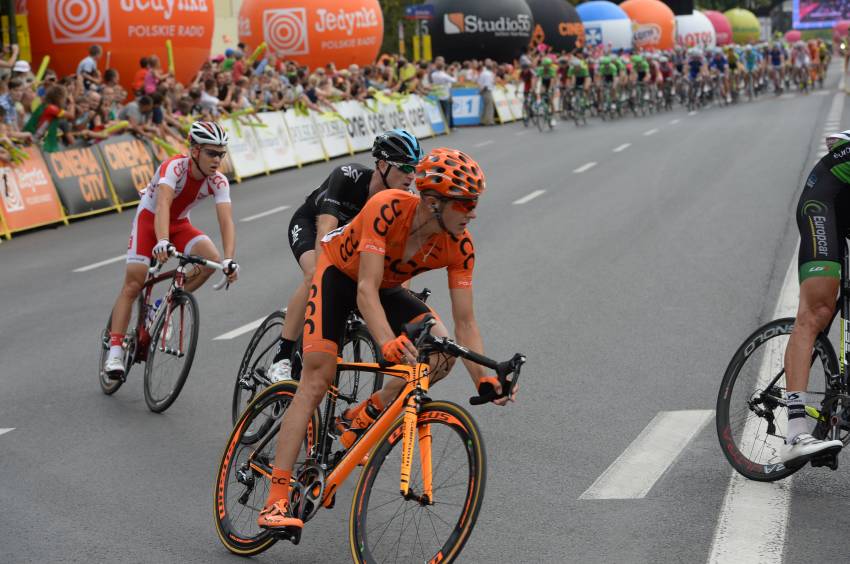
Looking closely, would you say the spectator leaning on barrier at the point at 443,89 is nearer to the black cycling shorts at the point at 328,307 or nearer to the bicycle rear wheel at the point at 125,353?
the bicycle rear wheel at the point at 125,353

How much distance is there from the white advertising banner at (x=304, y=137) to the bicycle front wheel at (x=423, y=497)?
22.0 m

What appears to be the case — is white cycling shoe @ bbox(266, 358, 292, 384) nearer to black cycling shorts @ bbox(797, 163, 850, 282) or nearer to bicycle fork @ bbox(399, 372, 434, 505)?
bicycle fork @ bbox(399, 372, 434, 505)

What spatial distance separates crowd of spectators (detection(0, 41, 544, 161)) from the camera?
59.6 feet

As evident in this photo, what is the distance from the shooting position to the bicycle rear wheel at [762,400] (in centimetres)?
579

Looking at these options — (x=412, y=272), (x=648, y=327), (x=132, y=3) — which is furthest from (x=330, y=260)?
(x=132, y=3)

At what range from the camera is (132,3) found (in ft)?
88.5

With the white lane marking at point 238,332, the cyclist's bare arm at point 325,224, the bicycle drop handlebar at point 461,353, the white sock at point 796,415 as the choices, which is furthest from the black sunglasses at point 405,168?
the white lane marking at point 238,332

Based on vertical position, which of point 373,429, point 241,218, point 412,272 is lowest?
point 241,218

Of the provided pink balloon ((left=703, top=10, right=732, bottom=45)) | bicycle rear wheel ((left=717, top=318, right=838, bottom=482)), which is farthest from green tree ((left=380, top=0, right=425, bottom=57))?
bicycle rear wheel ((left=717, top=318, right=838, bottom=482))

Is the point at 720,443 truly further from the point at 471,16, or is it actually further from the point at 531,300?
the point at 471,16

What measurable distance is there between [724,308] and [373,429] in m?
6.30

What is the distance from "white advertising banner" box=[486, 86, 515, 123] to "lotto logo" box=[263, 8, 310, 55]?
22.8 ft

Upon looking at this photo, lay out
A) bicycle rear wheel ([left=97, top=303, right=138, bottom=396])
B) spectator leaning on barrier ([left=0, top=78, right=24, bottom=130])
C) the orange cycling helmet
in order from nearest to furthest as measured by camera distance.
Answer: the orange cycling helmet, bicycle rear wheel ([left=97, top=303, right=138, bottom=396]), spectator leaning on barrier ([left=0, top=78, right=24, bottom=130])

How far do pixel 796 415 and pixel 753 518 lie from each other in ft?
1.94
